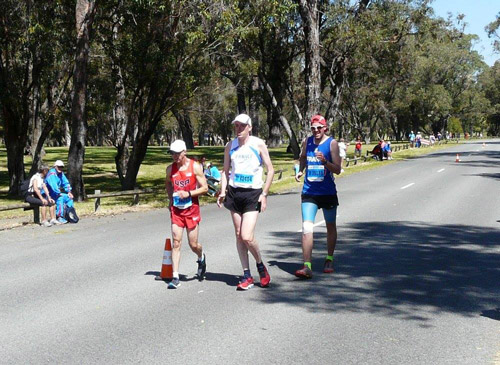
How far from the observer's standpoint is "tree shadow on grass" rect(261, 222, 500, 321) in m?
7.32

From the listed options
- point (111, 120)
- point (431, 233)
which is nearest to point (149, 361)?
point (431, 233)

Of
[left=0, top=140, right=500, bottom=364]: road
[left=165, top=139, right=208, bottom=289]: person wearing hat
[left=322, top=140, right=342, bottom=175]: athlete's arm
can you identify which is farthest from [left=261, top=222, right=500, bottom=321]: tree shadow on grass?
[left=322, top=140, right=342, bottom=175]: athlete's arm

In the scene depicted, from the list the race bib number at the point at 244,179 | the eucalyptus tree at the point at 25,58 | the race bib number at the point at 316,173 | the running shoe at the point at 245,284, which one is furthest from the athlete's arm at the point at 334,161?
the eucalyptus tree at the point at 25,58

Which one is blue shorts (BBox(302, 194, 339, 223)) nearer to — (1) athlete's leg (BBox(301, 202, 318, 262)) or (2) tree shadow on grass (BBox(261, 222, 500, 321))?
(1) athlete's leg (BBox(301, 202, 318, 262))

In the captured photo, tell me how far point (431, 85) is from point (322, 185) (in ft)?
261

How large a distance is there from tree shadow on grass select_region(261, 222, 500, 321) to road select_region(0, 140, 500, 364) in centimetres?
2

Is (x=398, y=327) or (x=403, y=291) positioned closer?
(x=398, y=327)

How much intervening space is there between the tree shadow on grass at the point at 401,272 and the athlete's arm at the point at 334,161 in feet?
4.52

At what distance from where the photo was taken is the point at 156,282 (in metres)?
8.59

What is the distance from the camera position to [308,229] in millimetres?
8469

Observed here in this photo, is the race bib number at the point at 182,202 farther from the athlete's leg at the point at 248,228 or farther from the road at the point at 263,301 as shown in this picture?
the road at the point at 263,301

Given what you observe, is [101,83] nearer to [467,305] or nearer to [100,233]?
[100,233]

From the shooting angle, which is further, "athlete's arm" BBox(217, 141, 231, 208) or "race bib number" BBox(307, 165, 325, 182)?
"race bib number" BBox(307, 165, 325, 182)

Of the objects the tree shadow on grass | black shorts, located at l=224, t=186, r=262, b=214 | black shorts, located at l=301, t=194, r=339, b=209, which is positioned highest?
black shorts, located at l=224, t=186, r=262, b=214
